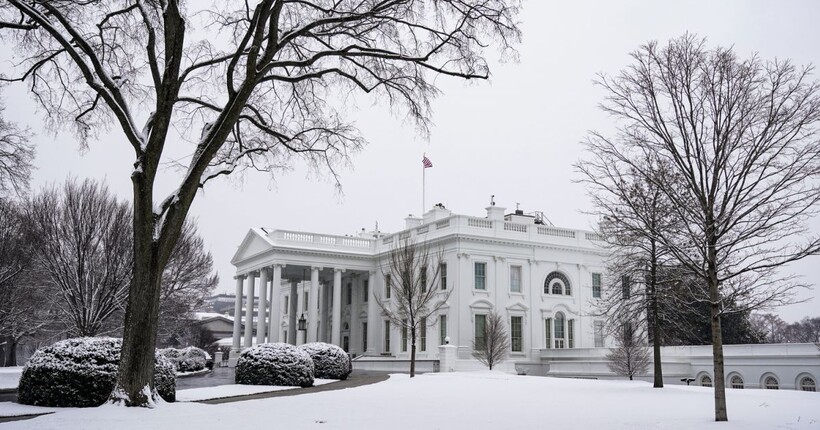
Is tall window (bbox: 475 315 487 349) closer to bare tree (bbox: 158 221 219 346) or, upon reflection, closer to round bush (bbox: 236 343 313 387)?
bare tree (bbox: 158 221 219 346)

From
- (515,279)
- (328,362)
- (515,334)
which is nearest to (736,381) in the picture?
(515,334)

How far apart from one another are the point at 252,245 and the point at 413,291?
2415cm

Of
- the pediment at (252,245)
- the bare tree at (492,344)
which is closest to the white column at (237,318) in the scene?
the pediment at (252,245)

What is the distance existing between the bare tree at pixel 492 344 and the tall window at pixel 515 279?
394 cm

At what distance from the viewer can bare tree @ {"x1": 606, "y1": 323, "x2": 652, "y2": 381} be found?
34.0 metres

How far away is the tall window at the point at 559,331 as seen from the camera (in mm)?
45875

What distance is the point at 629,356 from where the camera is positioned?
33.8 metres

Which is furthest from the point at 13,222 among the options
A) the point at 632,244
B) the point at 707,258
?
the point at 707,258

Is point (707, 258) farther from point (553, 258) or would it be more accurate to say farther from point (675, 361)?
point (553, 258)

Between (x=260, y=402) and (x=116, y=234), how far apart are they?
1971cm

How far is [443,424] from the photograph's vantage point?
38.8ft

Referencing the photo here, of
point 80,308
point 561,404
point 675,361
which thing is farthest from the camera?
point 675,361

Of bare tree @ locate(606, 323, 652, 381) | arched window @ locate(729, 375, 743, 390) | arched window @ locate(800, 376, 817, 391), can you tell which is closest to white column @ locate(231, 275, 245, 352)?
bare tree @ locate(606, 323, 652, 381)

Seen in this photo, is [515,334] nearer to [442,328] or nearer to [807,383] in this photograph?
[442,328]
